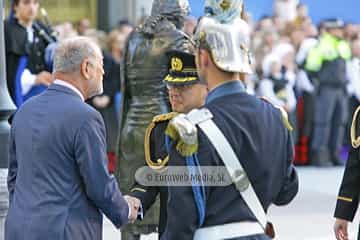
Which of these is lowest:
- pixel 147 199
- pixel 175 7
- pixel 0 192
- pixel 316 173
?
pixel 316 173

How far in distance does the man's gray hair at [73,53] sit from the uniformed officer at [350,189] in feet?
4.73

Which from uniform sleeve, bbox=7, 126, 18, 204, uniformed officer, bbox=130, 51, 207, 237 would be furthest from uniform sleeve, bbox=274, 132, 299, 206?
uniform sleeve, bbox=7, 126, 18, 204

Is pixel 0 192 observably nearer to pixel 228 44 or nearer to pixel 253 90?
pixel 228 44

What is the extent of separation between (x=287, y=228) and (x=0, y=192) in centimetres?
399

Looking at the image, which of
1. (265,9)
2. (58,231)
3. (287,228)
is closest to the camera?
(58,231)

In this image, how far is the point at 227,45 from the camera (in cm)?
445

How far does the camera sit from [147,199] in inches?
226

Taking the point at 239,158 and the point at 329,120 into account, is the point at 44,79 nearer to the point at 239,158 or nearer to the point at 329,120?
the point at 239,158

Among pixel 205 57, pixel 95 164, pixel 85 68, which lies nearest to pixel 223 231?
pixel 205 57

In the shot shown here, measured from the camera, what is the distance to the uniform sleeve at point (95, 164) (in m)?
5.23

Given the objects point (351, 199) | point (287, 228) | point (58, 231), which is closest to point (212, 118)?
point (58, 231)

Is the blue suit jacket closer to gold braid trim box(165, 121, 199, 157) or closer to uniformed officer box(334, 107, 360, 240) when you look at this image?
gold braid trim box(165, 121, 199, 157)

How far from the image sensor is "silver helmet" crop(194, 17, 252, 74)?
4.43 m

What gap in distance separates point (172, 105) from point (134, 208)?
573 mm
